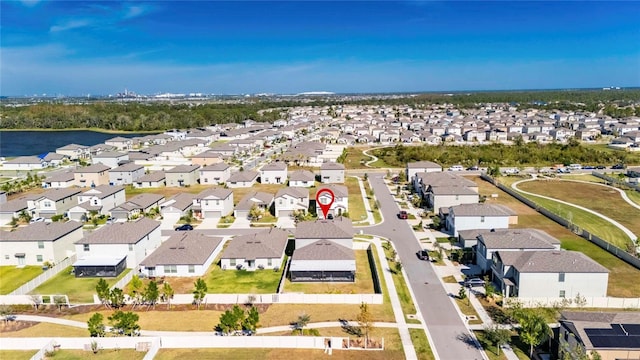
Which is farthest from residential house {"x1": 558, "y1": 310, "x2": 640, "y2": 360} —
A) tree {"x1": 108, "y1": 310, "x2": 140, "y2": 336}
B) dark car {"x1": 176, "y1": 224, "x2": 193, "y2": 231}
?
dark car {"x1": 176, "y1": 224, "x2": 193, "y2": 231}

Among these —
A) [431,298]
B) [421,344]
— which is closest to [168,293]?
[421,344]

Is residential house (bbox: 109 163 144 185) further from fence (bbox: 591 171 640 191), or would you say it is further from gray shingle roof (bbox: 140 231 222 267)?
fence (bbox: 591 171 640 191)

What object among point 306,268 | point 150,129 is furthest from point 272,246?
point 150,129

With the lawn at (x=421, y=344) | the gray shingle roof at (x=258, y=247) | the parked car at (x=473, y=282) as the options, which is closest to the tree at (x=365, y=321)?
the lawn at (x=421, y=344)

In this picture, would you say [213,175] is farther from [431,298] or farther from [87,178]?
[431,298]

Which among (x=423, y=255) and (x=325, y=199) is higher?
(x=325, y=199)

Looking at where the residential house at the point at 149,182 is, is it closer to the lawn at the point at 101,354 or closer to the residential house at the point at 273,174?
the residential house at the point at 273,174
